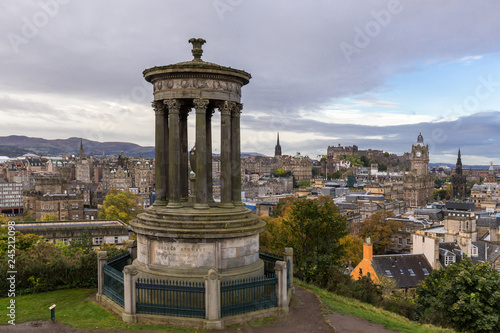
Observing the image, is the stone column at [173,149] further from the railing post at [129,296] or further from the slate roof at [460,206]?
the slate roof at [460,206]

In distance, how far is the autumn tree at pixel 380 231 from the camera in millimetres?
74688

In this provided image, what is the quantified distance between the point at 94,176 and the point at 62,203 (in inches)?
2939

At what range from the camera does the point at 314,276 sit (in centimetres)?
2570

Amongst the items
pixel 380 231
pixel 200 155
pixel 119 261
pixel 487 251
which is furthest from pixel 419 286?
pixel 380 231

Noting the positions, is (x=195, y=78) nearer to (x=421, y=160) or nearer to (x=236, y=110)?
(x=236, y=110)

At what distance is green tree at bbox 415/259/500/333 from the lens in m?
20.2

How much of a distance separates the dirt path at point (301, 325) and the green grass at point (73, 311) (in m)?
0.58

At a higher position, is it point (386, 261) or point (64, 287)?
point (64, 287)

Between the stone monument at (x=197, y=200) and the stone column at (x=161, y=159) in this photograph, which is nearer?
the stone monument at (x=197, y=200)

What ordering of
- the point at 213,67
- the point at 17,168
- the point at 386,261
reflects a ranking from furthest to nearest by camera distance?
the point at 17,168
the point at 386,261
the point at 213,67

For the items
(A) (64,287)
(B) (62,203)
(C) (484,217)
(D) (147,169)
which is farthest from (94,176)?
(A) (64,287)

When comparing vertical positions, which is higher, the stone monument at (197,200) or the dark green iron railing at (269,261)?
the stone monument at (197,200)

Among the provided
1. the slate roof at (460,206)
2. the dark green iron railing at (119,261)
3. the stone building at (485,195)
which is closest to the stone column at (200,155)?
the dark green iron railing at (119,261)

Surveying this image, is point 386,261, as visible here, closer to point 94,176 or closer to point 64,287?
point 64,287
